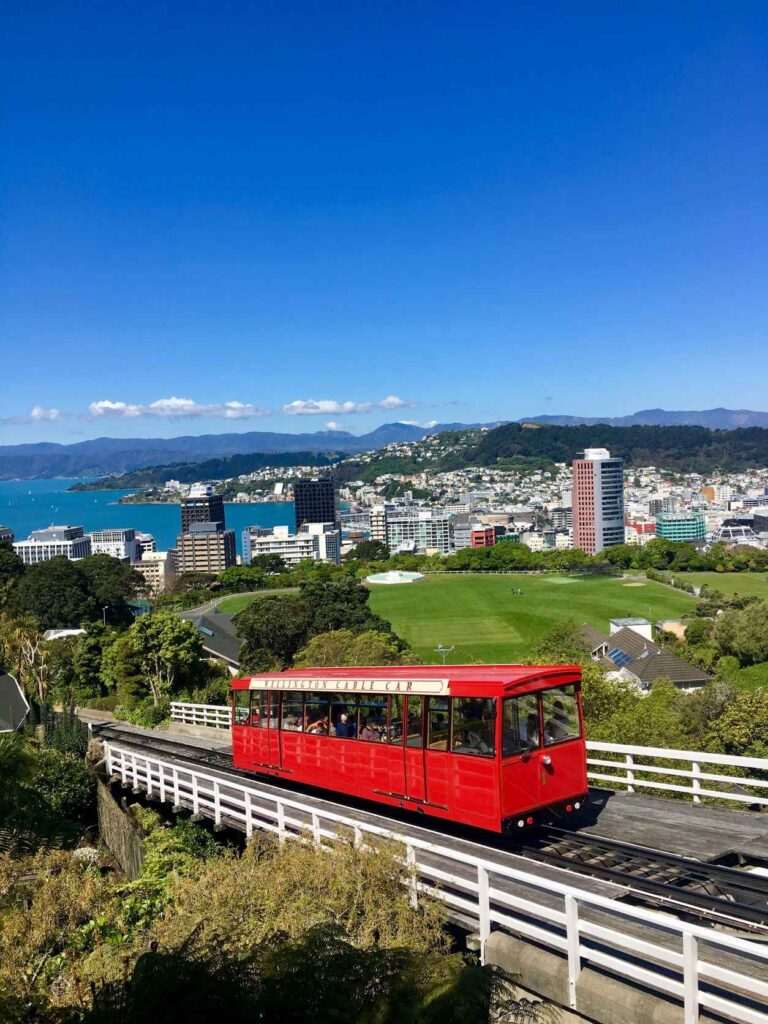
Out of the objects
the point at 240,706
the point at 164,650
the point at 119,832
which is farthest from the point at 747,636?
the point at 119,832

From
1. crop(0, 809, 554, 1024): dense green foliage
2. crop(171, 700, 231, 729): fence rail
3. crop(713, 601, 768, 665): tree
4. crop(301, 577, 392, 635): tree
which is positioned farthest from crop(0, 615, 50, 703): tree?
crop(713, 601, 768, 665): tree

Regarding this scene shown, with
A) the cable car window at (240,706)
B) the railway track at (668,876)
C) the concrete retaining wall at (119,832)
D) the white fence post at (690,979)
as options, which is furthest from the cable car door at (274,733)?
the white fence post at (690,979)

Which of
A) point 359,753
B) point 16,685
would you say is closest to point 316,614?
point 16,685

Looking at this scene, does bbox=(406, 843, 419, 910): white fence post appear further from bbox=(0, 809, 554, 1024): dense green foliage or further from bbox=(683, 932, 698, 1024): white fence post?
bbox=(683, 932, 698, 1024): white fence post

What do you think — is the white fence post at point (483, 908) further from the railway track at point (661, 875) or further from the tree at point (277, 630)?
Answer: the tree at point (277, 630)

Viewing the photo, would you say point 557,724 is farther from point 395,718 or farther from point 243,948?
point 243,948

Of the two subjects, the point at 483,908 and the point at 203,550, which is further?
the point at 203,550

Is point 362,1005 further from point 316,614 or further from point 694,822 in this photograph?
point 316,614
